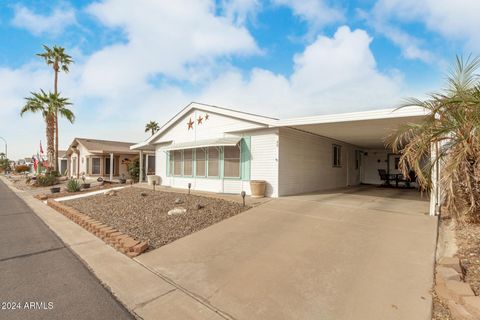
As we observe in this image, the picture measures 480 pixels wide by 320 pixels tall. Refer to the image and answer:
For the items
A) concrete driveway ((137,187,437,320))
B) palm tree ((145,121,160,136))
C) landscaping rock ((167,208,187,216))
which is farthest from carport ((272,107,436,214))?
palm tree ((145,121,160,136))

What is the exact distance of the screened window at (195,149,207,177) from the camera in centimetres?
1203

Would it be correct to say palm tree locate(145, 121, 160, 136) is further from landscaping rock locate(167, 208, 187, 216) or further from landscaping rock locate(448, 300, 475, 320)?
landscaping rock locate(448, 300, 475, 320)

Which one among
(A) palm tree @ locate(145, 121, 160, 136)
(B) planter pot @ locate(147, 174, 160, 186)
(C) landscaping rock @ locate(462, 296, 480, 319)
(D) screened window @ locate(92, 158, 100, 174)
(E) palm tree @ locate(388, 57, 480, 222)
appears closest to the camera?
(C) landscaping rock @ locate(462, 296, 480, 319)

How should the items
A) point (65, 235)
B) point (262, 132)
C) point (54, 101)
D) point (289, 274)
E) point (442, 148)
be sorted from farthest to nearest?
point (54, 101) < point (262, 132) < point (65, 235) < point (442, 148) < point (289, 274)

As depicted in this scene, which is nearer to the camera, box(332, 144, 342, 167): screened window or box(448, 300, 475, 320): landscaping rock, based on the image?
box(448, 300, 475, 320): landscaping rock

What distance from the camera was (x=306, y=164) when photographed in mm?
11023

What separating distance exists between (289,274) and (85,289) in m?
2.98

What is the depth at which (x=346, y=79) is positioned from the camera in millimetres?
12875

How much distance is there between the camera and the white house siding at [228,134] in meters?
9.66

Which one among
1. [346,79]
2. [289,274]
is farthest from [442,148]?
[346,79]

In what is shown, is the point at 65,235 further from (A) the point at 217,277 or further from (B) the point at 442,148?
(B) the point at 442,148

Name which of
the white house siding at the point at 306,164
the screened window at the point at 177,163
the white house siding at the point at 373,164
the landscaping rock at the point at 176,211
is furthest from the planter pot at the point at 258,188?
the white house siding at the point at 373,164

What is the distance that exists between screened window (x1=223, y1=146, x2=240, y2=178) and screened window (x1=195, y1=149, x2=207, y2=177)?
1.42 m

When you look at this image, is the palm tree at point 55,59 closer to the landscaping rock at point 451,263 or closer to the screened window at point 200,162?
the screened window at point 200,162
